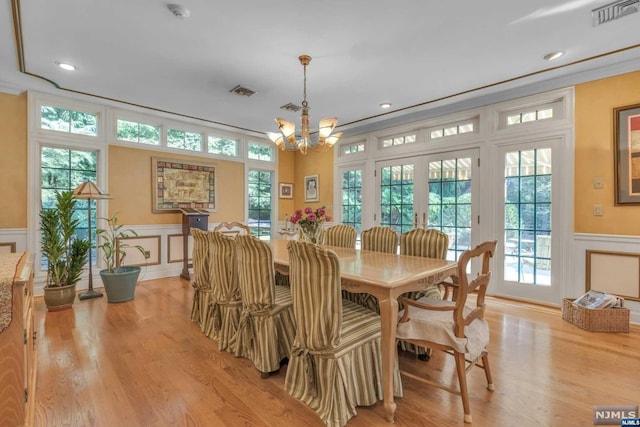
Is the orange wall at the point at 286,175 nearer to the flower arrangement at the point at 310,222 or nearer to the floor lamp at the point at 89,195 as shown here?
the floor lamp at the point at 89,195

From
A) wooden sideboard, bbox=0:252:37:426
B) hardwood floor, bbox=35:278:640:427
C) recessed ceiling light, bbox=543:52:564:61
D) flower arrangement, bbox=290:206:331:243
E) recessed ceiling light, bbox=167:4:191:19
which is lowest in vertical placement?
hardwood floor, bbox=35:278:640:427

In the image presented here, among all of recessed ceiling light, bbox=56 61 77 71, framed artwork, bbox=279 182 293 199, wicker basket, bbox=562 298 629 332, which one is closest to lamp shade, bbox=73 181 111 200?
recessed ceiling light, bbox=56 61 77 71

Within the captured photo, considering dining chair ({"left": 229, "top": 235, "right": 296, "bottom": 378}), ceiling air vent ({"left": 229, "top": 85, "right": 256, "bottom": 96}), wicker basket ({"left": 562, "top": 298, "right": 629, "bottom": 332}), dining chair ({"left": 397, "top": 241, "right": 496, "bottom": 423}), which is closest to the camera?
dining chair ({"left": 397, "top": 241, "right": 496, "bottom": 423})

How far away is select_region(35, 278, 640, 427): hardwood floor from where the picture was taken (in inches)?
67.1

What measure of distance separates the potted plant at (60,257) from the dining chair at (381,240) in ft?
11.2

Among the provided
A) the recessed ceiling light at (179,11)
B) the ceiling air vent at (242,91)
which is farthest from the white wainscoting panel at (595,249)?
the recessed ceiling light at (179,11)

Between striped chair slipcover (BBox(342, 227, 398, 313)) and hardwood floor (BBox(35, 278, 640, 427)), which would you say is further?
striped chair slipcover (BBox(342, 227, 398, 313))

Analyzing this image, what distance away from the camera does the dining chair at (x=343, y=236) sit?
11.4 feet

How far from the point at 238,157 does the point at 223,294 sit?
3829 mm

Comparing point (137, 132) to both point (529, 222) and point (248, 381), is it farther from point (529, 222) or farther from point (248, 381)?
point (529, 222)


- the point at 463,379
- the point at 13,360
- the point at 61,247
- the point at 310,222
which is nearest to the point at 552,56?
the point at 310,222

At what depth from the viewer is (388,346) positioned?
5.56ft

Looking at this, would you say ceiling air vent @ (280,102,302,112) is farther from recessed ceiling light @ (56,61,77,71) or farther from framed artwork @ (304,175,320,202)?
recessed ceiling light @ (56,61,77,71)

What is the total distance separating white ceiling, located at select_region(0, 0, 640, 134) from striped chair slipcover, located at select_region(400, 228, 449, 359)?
1712mm
